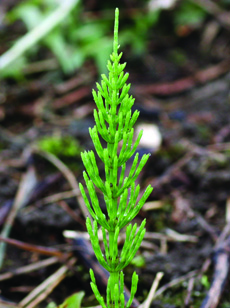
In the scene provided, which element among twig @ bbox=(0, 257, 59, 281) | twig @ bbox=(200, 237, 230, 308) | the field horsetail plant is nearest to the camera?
the field horsetail plant

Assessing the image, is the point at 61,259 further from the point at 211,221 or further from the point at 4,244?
the point at 211,221

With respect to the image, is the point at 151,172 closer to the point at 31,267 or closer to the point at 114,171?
the point at 31,267

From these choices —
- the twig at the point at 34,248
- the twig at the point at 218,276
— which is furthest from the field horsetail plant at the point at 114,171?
the twig at the point at 34,248

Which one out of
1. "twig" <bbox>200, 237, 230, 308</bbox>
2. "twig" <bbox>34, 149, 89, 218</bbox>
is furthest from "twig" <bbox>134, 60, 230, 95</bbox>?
"twig" <bbox>200, 237, 230, 308</bbox>

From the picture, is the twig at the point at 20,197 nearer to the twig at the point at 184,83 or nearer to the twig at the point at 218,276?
the twig at the point at 218,276

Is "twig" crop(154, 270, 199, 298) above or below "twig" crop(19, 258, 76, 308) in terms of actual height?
below

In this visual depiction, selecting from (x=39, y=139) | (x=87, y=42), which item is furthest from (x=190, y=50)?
(x=39, y=139)

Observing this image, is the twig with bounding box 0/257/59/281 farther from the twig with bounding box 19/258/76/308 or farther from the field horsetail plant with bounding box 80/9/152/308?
the field horsetail plant with bounding box 80/9/152/308
